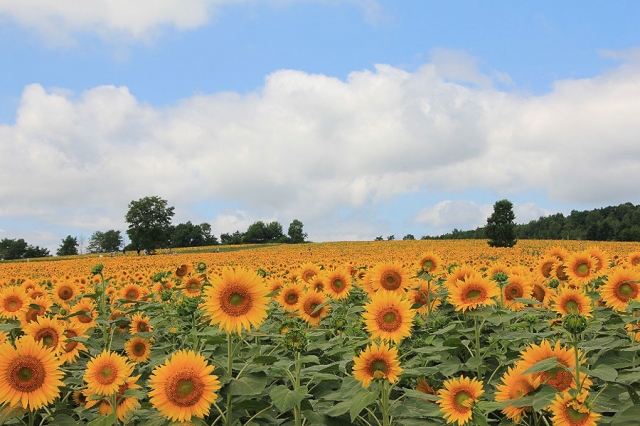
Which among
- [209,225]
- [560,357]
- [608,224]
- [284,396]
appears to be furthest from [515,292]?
[209,225]

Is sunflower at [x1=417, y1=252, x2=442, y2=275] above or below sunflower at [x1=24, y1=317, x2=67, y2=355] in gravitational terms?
above

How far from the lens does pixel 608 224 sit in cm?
9306

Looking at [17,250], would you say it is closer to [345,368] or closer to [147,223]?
[147,223]

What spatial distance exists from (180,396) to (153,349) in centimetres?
225

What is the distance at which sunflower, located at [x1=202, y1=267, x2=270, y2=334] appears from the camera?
3.44 m

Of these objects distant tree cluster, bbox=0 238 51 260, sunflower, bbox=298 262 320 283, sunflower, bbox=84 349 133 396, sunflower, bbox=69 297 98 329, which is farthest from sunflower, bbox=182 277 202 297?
distant tree cluster, bbox=0 238 51 260

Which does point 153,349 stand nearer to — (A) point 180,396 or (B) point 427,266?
(A) point 180,396

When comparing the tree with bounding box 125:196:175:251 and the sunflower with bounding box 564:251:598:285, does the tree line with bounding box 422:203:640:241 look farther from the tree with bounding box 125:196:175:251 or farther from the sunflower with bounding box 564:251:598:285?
the sunflower with bounding box 564:251:598:285

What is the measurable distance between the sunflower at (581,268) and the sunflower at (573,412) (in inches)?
148

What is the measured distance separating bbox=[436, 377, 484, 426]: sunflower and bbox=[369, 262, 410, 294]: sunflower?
2.14 m

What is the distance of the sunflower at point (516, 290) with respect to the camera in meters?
5.52

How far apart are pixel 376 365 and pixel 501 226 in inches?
2068

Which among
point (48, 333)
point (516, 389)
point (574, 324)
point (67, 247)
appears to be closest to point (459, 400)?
point (516, 389)

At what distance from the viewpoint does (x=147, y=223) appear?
267 ft
